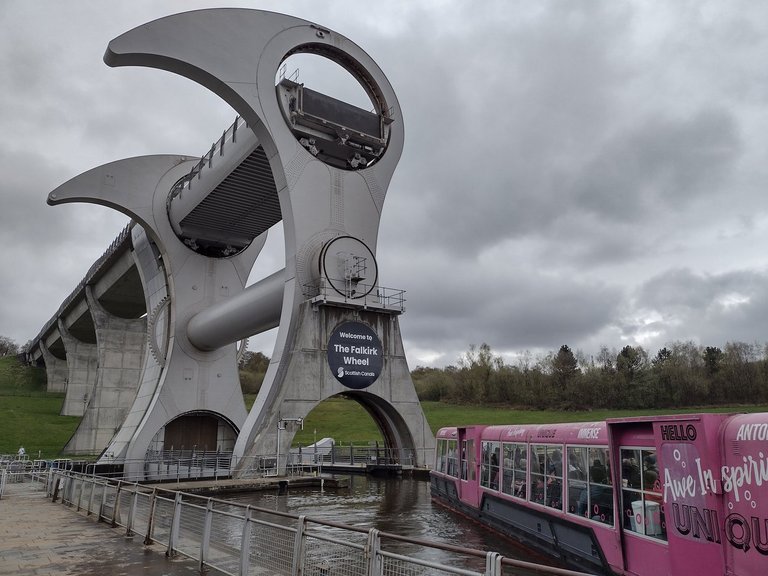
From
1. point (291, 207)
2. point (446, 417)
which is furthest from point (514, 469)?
point (446, 417)

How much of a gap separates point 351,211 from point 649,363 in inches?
2023

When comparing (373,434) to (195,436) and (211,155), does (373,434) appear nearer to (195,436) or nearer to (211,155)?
(195,436)

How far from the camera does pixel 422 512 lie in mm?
18375

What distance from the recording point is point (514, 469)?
14.3 metres

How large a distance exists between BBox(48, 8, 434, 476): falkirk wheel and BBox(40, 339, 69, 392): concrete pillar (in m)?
59.8

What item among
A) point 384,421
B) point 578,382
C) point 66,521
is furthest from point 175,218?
point 578,382

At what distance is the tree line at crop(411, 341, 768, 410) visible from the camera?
204ft

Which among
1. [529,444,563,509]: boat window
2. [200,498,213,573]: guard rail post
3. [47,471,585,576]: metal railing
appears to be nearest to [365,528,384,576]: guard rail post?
[47,471,585,576]: metal railing

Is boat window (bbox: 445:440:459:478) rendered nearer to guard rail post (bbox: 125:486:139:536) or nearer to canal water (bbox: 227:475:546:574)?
canal water (bbox: 227:475:546:574)

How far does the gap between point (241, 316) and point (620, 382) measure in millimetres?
46527

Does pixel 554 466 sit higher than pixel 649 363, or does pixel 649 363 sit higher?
pixel 649 363

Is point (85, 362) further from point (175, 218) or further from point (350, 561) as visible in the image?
point (350, 561)

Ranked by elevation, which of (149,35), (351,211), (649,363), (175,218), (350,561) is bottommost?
(350,561)

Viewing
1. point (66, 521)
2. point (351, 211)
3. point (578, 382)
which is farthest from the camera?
Result: point (578, 382)
